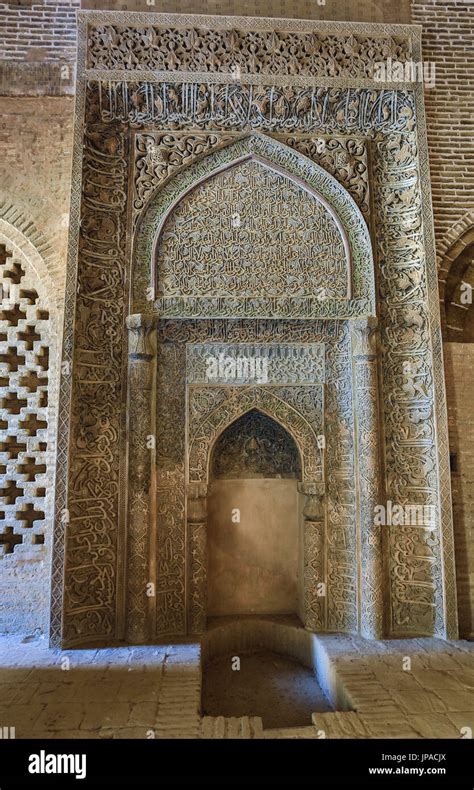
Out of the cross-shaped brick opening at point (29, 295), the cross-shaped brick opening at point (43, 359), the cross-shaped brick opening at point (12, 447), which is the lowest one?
the cross-shaped brick opening at point (12, 447)

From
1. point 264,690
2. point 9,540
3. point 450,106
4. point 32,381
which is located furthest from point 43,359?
point 450,106

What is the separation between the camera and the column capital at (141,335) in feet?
13.0

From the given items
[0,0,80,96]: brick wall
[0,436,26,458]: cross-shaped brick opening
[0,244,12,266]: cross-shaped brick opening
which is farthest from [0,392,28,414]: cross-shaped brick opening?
[0,0,80,96]: brick wall

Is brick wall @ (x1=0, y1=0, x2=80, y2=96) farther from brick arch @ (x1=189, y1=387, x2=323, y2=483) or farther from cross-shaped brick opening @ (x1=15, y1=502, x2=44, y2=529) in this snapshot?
cross-shaped brick opening @ (x1=15, y1=502, x2=44, y2=529)

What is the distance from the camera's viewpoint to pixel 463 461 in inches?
164

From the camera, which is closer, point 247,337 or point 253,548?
point 247,337

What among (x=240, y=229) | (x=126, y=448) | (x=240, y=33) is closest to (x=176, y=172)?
(x=240, y=229)

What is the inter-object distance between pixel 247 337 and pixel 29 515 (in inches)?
102

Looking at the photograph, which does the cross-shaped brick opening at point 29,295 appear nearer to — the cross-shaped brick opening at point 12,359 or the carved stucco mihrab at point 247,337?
the cross-shaped brick opening at point 12,359

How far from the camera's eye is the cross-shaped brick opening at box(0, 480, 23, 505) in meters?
4.10

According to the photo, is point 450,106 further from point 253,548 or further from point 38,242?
point 253,548

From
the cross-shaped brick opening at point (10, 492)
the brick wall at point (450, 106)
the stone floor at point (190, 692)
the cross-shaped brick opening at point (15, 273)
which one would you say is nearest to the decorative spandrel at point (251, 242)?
the brick wall at point (450, 106)

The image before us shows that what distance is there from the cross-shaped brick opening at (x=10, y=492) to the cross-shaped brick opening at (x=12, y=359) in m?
1.04

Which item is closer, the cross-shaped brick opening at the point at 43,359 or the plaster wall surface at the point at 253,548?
the cross-shaped brick opening at the point at 43,359
